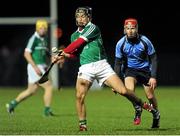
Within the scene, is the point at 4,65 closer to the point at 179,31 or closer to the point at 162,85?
the point at 162,85

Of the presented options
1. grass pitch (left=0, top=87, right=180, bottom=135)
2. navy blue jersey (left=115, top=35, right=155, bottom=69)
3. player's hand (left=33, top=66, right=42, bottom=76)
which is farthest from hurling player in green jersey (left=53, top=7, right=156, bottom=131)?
player's hand (left=33, top=66, right=42, bottom=76)

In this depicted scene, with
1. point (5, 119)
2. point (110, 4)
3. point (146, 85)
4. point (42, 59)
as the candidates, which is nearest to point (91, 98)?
point (42, 59)

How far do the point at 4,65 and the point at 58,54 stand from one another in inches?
947

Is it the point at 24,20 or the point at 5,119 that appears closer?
the point at 5,119

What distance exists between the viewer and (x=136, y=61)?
15453 mm

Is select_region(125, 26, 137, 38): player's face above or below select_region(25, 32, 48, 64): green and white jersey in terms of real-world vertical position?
above

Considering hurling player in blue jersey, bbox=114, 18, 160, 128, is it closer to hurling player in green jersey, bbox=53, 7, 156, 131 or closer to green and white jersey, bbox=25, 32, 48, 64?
hurling player in green jersey, bbox=53, 7, 156, 131

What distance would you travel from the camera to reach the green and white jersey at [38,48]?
65.2 feet

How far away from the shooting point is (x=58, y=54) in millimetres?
14055

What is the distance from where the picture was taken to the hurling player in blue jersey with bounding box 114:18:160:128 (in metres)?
15.0

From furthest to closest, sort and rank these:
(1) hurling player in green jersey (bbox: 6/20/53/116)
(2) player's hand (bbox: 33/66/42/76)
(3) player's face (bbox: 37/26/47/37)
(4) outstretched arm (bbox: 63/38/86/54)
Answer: (3) player's face (bbox: 37/26/47/37)
(1) hurling player in green jersey (bbox: 6/20/53/116)
(2) player's hand (bbox: 33/66/42/76)
(4) outstretched arm (bbox: 63/38/86/54)

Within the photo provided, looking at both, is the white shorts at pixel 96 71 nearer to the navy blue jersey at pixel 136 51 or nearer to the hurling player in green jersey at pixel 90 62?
the hurling player in green jersey at pixel 90 62

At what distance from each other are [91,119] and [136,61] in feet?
9.23

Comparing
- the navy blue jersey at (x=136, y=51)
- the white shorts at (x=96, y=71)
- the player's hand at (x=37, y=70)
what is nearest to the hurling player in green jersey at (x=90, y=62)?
the white shorts at (x=96, y=71)
